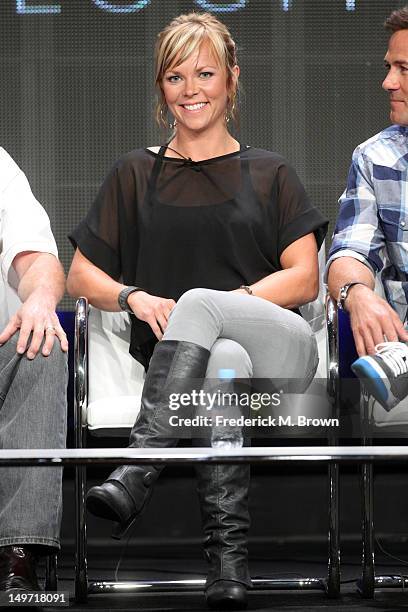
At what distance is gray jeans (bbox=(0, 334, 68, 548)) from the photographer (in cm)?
240

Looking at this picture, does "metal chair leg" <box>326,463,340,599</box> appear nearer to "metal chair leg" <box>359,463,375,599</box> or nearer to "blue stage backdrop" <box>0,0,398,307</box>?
"metal chair leg" <box>359,463,375,599</box>

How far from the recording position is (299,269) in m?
2.89

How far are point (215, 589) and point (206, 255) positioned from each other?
89cm

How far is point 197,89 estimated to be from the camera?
3000 millimetres

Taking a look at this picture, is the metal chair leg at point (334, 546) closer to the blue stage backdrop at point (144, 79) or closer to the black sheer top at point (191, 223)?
the black sheer top at point (191, 223)

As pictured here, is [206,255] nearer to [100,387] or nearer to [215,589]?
[100,387]

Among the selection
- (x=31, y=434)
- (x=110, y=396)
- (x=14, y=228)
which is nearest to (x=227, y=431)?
(x=31, y=434)

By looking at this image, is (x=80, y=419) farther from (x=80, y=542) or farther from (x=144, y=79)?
(x=144, y=79)

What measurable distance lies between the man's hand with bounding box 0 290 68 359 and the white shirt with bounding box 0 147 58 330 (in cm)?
30

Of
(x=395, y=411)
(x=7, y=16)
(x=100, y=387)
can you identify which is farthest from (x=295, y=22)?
(x=395, y=411)

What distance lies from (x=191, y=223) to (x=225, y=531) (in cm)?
87

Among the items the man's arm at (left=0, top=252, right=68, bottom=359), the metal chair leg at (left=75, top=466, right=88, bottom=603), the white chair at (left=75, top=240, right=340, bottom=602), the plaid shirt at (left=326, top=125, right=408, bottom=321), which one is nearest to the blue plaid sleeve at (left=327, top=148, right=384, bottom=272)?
the plaid shirt at (left=326, top=125, right=408, bottom=321)

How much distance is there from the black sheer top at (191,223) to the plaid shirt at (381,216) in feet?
0.29

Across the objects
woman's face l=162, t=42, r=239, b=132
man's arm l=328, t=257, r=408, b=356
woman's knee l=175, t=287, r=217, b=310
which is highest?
woman's face l=162, t=42, r=239, b=132
